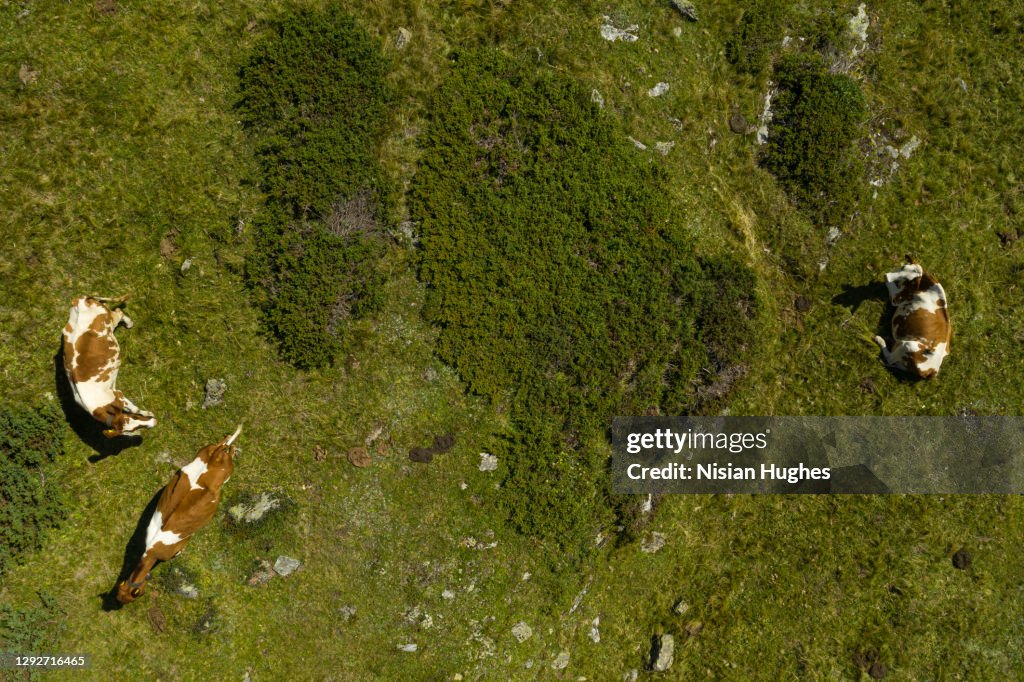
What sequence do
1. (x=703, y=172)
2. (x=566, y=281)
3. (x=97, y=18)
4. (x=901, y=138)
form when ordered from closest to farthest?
1. (x=97, y=18)
2. (x=566, y=281)
3. (x=703, y=172)
4. (x=901, y=138)

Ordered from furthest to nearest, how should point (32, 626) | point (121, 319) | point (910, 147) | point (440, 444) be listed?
point (910, 147), point (440, 444), point (121, 319), point (32, 626)

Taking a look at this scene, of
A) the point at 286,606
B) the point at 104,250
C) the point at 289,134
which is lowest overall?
the point at 286,606

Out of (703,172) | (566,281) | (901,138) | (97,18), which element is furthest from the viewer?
(901,138)

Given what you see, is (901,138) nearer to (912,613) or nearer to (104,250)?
(912,613)

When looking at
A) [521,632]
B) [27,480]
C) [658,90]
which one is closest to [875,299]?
[658,90]

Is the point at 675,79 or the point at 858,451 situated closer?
the point at 675,79

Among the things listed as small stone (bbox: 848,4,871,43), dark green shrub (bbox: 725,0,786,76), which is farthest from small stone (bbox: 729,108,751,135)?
small stone (bbox: 848,4,871,43)

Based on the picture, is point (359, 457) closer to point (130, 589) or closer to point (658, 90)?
point (130, 589)

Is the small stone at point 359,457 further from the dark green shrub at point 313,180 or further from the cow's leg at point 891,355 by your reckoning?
the cow's leg at point 891,355

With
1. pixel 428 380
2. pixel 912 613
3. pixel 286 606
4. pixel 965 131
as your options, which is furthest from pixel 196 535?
pixel 965 131
